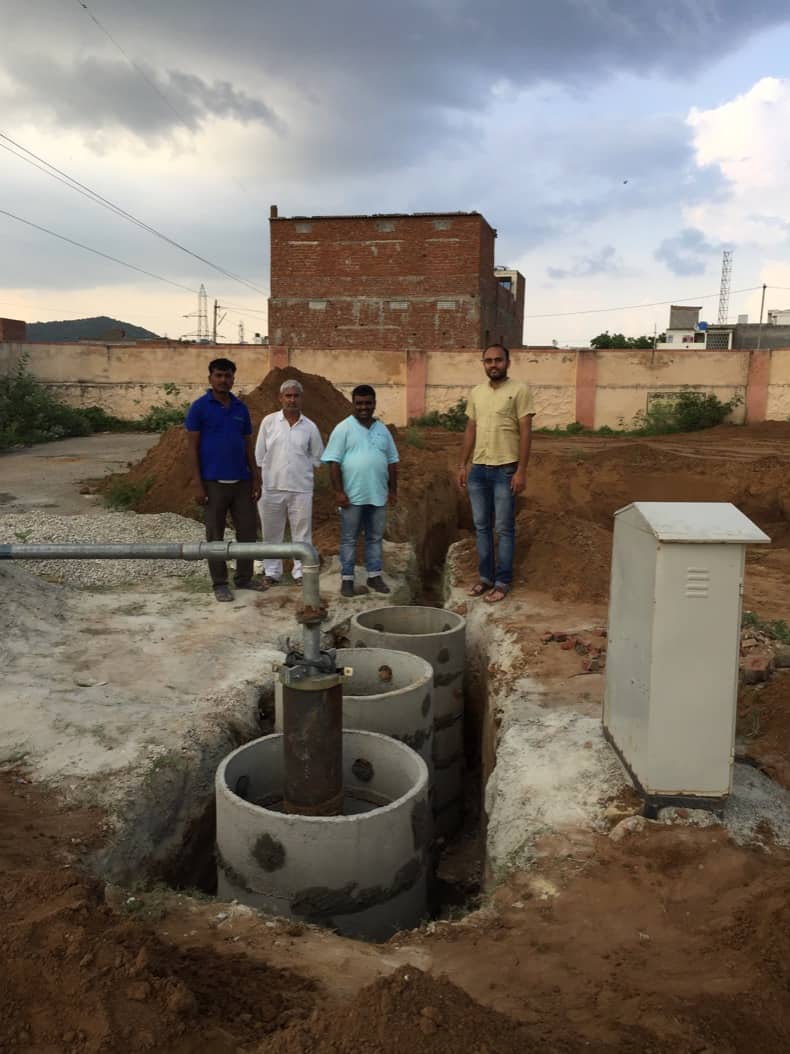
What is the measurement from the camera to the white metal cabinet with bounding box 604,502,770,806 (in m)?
2.71

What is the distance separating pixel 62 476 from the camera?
39.5 ft

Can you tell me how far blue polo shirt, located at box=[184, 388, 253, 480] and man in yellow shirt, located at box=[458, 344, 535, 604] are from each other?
167 centimetres

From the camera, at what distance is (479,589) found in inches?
244

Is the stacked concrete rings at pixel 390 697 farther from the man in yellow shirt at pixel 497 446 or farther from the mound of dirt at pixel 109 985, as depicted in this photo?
the mound of dirt at pixel 109 985

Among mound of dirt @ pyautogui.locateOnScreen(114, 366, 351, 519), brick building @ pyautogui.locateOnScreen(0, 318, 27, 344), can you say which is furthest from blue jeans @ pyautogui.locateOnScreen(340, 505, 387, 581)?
brick building @ pyautogui.locateOnScreen(0, 318, 27, 344)

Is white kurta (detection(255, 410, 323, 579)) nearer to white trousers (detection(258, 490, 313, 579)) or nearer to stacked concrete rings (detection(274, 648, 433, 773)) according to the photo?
white trousers (detection(258, 490, 313, 579))

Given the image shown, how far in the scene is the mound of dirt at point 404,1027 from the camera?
5.61 feet

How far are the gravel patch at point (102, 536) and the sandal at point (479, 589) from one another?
2.42 meters

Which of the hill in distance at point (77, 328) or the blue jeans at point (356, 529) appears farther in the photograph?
the hill in distance at point (77, 328)

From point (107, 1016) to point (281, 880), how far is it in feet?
4.38

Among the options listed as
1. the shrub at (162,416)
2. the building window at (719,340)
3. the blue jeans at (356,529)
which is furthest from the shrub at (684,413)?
the building window at (719,340)

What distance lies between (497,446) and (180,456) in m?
5.81

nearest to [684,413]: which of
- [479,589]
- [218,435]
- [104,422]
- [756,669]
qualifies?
[104,422]

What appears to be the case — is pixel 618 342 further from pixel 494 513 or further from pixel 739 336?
pixel 494 513
